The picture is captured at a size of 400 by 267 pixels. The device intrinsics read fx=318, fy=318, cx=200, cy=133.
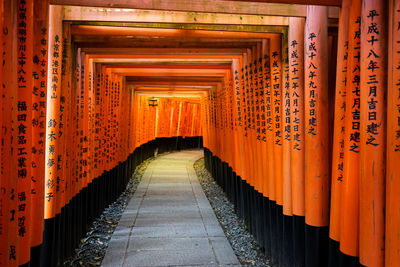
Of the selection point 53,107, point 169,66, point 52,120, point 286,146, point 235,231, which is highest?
point 169,66

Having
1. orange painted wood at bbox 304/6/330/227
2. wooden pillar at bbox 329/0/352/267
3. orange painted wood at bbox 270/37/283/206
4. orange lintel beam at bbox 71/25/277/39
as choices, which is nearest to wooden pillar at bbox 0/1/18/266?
orange lintel beam at bbox 71/25/277/39

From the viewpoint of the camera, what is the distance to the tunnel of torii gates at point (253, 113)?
226 centimetres

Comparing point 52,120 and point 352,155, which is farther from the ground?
point 52,120

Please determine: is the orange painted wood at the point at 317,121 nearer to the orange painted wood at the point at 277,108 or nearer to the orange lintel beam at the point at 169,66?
the orange painted wood at the point at 277,108

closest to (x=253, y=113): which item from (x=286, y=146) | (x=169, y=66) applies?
(x=286, y=146)

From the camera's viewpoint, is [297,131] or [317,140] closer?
[317,140]

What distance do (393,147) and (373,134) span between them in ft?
0.75

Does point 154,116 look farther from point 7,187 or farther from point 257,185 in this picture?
point 7,187

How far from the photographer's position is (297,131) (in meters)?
3.77

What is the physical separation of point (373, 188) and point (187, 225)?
4.75m

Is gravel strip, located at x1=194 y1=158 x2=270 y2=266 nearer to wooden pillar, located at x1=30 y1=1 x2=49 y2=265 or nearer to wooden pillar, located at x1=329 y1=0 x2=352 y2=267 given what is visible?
wooden pillar, located at x1=329 y1=0 x2=352 y2=267

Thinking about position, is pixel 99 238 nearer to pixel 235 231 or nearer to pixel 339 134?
pixel 235 231

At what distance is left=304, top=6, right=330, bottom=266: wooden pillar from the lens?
334 centimetres

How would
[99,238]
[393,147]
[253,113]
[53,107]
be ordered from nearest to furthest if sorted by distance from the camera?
[393,147]
[53,107]
[253,113]
[99,238]
